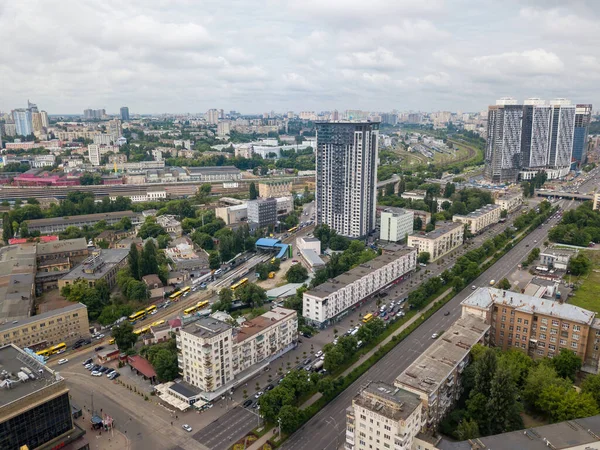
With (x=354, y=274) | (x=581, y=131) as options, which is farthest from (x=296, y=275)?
(x=581, y=131)

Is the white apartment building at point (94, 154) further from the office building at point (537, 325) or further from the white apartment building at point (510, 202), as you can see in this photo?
the office building at point (537, 325)

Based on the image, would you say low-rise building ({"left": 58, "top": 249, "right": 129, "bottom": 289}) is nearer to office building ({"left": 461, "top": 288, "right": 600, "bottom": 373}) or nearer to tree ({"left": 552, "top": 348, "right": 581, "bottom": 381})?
office building ({"left": 461, "top": 288, "right": 600, "bottom": 373})

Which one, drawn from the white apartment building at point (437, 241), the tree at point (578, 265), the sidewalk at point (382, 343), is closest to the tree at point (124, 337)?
the sidewalk at point (382, 343)

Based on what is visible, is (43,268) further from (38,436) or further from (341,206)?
(341,206)

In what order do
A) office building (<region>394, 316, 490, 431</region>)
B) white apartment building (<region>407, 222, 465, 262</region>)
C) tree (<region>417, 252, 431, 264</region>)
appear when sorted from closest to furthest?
Result: office building (<region>394, 316, 490, 431</region>)
tree (<region>417, 252, 431, 264</region>)
white apartment building (<region>407, 222, 465, 262</region>)

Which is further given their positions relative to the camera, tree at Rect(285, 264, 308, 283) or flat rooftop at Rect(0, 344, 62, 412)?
tree at Rect(285, 264, 308, 283)

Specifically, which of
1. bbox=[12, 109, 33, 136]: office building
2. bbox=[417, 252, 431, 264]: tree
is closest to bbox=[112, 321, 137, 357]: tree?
bbox=[417, 252, 431, 264]: tree

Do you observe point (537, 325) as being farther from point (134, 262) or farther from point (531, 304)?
point (134, 262)

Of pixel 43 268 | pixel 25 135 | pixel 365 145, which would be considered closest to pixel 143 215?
→ pixel 43 268
